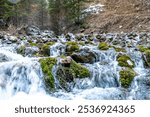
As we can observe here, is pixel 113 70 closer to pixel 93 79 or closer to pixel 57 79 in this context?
pixel 93 79

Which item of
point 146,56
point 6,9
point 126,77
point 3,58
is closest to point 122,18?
point 6,9

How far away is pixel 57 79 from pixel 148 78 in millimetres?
3150

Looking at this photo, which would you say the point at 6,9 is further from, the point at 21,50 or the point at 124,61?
the point at 124,61

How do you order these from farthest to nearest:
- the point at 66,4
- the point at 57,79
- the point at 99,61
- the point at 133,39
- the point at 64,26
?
the point at 64,26 → the point at 66,4 → the point at 133,39 → the point at 99,61 → the point at 57,79

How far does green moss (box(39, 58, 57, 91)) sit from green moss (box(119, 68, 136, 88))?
7.82ft

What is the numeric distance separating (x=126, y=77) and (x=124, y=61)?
1.57m

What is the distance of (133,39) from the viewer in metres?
20.9

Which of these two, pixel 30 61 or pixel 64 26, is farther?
pixel 64 26

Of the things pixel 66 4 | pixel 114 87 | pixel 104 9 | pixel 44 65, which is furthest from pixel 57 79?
pixel 104 9

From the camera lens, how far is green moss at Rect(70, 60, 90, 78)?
12.7 metres

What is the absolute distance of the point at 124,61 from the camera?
14.4 m

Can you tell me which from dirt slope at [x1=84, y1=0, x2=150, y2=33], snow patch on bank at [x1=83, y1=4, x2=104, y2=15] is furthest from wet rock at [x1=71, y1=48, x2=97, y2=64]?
snow patch on bank at [x1=83, y1=4, x2=104, y2=15]

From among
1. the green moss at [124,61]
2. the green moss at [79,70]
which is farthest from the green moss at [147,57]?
the green moss at [79,70]

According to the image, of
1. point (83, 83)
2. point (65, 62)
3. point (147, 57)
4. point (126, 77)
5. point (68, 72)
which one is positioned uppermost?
point (147, 57)
